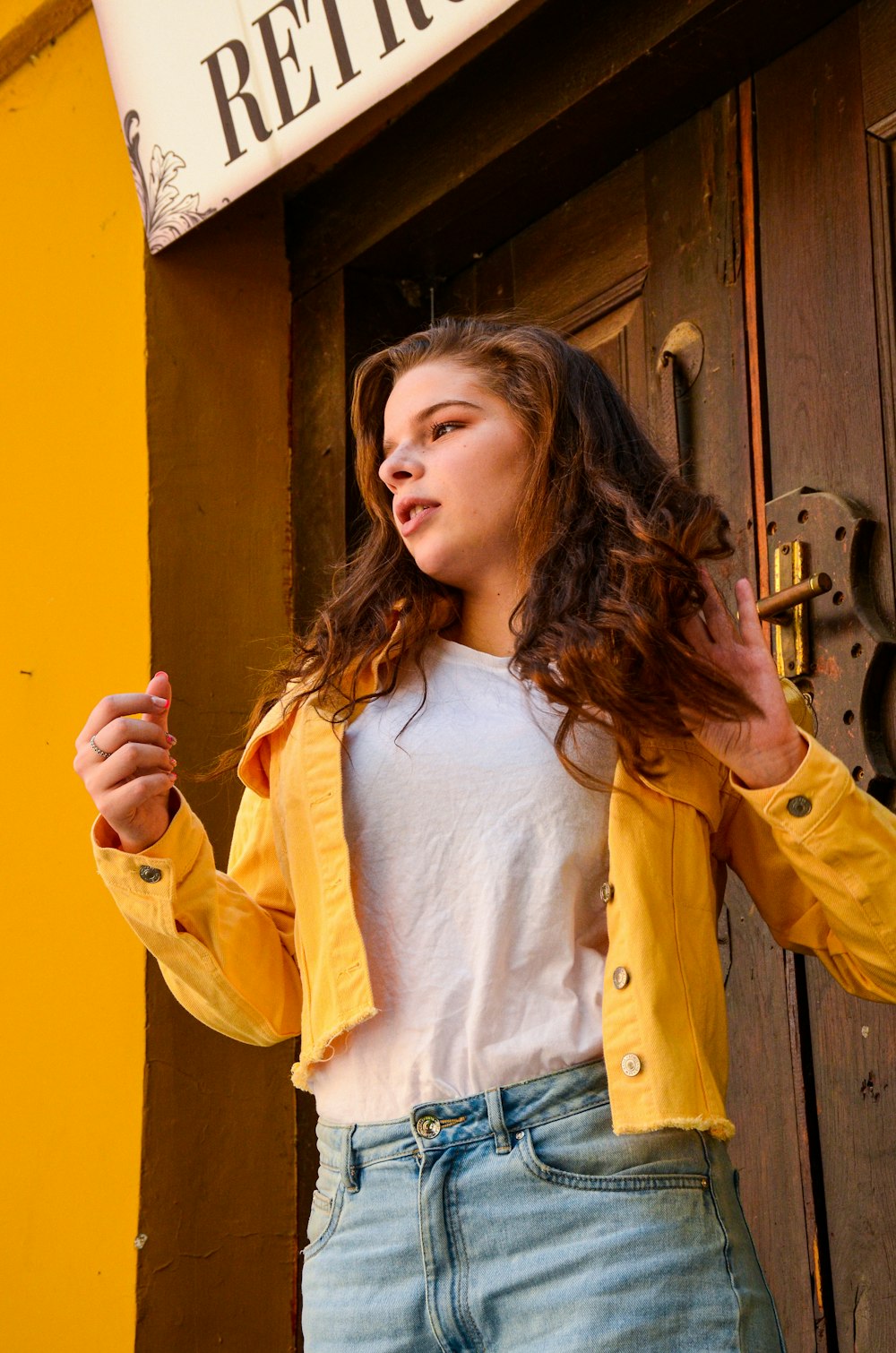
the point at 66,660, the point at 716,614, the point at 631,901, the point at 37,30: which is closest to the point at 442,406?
the point at 716,614

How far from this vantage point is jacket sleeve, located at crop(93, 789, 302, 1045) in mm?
1559

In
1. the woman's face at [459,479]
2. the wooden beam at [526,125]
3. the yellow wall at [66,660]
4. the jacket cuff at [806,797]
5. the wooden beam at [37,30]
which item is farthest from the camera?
the wooden beam at [37,30]

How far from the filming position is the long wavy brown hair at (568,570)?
1.56m

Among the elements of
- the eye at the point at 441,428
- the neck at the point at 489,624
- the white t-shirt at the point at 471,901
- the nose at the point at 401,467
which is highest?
the eye at the point at 441,428

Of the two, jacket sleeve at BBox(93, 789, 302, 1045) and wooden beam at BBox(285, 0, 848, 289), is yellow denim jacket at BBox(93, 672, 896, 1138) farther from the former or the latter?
wooden beam at BBox(285, 0, 848, 289)

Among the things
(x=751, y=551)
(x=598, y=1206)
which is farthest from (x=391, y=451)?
(x=598, y=1206)

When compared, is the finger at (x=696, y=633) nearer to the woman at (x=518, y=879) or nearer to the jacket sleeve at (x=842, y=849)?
the woman at (x=518, y=879)

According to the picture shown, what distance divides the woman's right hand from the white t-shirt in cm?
22

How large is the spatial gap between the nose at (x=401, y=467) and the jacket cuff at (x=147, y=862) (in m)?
0.46

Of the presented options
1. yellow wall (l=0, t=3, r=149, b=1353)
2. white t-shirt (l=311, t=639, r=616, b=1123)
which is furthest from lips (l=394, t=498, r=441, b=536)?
yellow wall (l=0, t=3, r=149, b=1353)

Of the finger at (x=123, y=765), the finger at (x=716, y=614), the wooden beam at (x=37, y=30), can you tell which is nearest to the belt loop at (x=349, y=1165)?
the finger at (x=123, y=765)

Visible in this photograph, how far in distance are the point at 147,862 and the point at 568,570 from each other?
1.78 ft

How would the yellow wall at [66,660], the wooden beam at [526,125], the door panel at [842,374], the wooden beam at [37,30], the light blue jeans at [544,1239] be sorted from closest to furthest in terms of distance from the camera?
the light blue jeans at [544,1239] → the door panel at [842,374] → the wooden beam at [526,125] → the yellow wall at [66,660] → the wooden beam at [37,30]

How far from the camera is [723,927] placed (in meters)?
2.28
